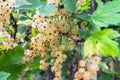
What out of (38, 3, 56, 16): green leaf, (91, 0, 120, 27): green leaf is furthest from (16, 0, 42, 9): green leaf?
(91, 0, 120, 27): green leaf

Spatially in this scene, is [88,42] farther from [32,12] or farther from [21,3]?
[32,12]

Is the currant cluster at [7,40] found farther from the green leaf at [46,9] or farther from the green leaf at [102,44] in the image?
the green leaf at [102,44]

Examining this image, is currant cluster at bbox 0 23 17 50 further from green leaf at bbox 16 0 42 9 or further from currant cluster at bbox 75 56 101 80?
currant cluster at bbox 75 56 101 80

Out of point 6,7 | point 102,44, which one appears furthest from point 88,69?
point 6,7

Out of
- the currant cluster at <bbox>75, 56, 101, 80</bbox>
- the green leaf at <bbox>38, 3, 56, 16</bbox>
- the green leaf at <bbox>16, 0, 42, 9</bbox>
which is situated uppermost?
the green leaf at <bbox>16, 0, 42, 9</bbox>

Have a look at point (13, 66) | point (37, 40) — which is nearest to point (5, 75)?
point (37, 40)

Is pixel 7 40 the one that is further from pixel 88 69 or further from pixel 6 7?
pixel 88 69
